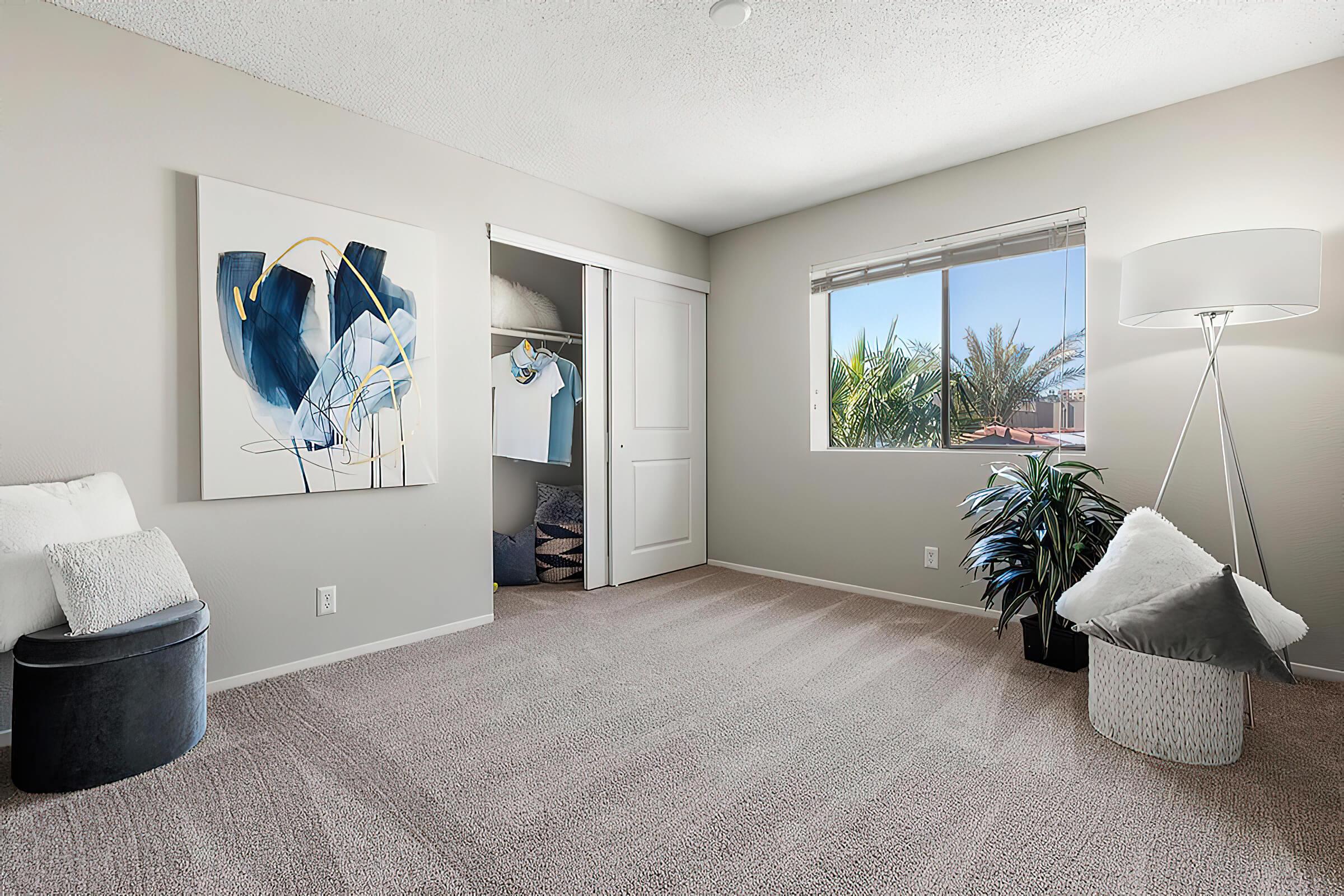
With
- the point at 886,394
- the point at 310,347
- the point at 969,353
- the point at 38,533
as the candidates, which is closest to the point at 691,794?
the point at 38,533

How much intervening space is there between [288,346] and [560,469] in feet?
7.68

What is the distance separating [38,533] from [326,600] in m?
1.06

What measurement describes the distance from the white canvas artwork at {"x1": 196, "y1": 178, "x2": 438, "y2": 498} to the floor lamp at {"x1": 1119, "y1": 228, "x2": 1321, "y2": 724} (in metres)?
2.98

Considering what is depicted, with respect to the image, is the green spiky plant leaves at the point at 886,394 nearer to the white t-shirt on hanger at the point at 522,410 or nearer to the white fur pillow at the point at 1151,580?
the white fur pillow at the point at 1151,580

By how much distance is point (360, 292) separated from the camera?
286 cm

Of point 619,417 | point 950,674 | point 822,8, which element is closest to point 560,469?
point 619,417

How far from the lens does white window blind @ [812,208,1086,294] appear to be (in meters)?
3.19

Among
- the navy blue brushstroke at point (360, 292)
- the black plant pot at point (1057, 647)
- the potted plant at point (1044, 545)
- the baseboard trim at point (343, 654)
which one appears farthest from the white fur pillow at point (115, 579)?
the black plant pot at point (1057, 647)

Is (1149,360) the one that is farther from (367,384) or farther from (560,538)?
(367,384)

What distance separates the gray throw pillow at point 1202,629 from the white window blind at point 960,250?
6.26 feet

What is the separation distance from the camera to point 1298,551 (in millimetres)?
2607

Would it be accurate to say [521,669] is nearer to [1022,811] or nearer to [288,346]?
[288,346]

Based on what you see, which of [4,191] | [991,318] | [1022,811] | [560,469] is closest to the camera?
[1022,811]

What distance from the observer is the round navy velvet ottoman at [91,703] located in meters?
1.74
